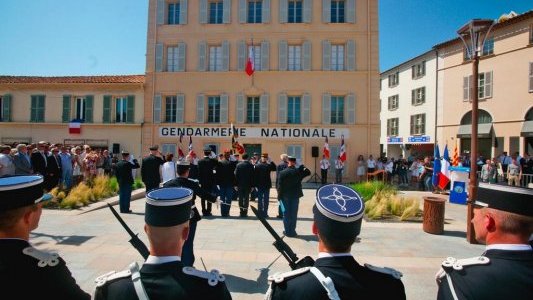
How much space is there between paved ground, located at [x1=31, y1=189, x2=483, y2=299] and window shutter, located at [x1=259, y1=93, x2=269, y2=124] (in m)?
13.5

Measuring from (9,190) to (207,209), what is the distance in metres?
9.05

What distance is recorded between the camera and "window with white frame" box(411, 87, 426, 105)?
107 ft

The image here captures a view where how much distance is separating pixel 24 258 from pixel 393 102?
39.3m

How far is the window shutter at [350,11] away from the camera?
23000 millimetres

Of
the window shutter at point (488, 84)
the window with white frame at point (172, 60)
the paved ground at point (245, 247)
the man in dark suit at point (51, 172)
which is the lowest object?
the paved ground at point (245, 247)

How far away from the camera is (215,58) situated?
2403 centimetres

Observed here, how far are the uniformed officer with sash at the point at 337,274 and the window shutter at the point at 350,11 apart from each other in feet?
77.0

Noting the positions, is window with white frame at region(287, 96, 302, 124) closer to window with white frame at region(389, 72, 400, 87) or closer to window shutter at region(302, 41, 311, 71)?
window shutter at region(302, 41, 311, 71)

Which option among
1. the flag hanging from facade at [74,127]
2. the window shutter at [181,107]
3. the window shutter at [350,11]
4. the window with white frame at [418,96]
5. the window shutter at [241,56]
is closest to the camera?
the window shutter at [350,11]

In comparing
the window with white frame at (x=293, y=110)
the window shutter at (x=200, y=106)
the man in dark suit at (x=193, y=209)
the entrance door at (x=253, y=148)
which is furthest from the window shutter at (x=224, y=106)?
the man in dark suit at (x=193, y=209)

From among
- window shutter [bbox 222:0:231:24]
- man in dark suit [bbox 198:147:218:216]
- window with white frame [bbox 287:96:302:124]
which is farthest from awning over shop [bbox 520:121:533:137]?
man in dark suit [bbox 198:147:218:216]

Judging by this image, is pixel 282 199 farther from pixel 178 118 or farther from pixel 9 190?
pixel 178 118

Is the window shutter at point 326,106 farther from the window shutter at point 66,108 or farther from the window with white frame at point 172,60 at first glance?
the window shutter at point 66,108

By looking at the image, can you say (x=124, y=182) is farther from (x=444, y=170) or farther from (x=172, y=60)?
(x=172, y=60)
